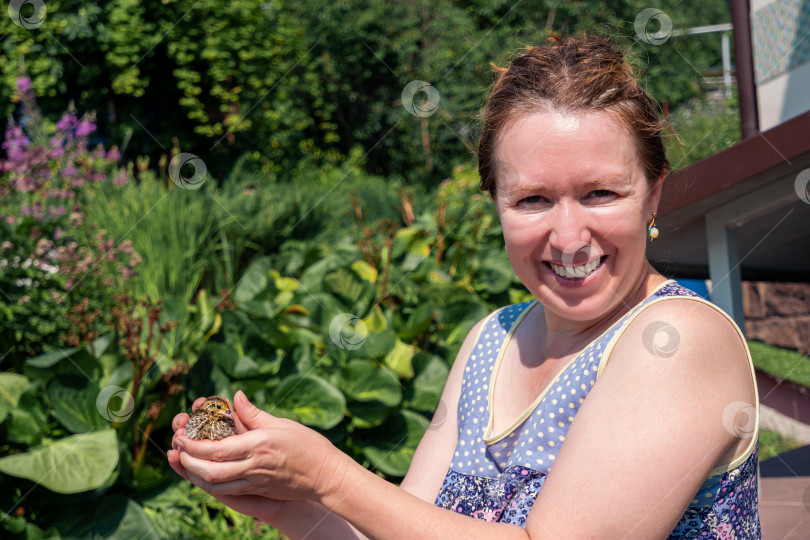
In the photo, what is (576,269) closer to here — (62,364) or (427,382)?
(427,382)

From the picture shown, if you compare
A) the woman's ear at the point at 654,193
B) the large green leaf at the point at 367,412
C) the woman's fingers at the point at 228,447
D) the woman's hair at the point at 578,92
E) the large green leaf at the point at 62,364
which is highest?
the woman's hair at the point at 578,92

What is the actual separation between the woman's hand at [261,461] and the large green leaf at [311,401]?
1.69m

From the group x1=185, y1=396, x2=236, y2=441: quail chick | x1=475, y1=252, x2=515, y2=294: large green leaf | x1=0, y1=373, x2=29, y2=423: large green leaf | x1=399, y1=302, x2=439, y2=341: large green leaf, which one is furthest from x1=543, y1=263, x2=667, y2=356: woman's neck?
x1=475, y1=252, x2=515, y2=294: large green leaf

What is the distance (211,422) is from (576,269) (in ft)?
Answer: 2.32

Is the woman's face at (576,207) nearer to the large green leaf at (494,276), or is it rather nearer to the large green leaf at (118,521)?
the large green leaf at (118,521)

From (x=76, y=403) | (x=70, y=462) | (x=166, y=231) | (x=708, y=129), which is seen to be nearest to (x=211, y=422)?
(x=70, y=462)

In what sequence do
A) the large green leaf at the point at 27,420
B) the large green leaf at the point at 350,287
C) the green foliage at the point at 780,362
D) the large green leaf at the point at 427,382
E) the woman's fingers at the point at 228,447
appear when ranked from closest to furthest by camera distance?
the woman's fingers at the point at 228,447 → the large green leaf at the point at 27,420 → the large green leaf at the point at 427,382 → the large green leaf at the point at 350,287 → the green foliage at the point at 780,362

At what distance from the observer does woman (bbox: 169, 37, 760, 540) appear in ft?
3.75

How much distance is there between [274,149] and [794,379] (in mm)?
7441

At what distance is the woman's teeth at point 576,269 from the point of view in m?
1.36

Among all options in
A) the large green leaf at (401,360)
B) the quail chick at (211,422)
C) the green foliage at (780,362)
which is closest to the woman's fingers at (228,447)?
the quail chick at (211,422)

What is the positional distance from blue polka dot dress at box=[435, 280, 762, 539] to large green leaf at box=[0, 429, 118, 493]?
61.4 inches

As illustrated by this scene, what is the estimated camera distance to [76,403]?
2803mm

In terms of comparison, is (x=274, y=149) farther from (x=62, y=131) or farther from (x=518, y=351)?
(x=518, y=351)
